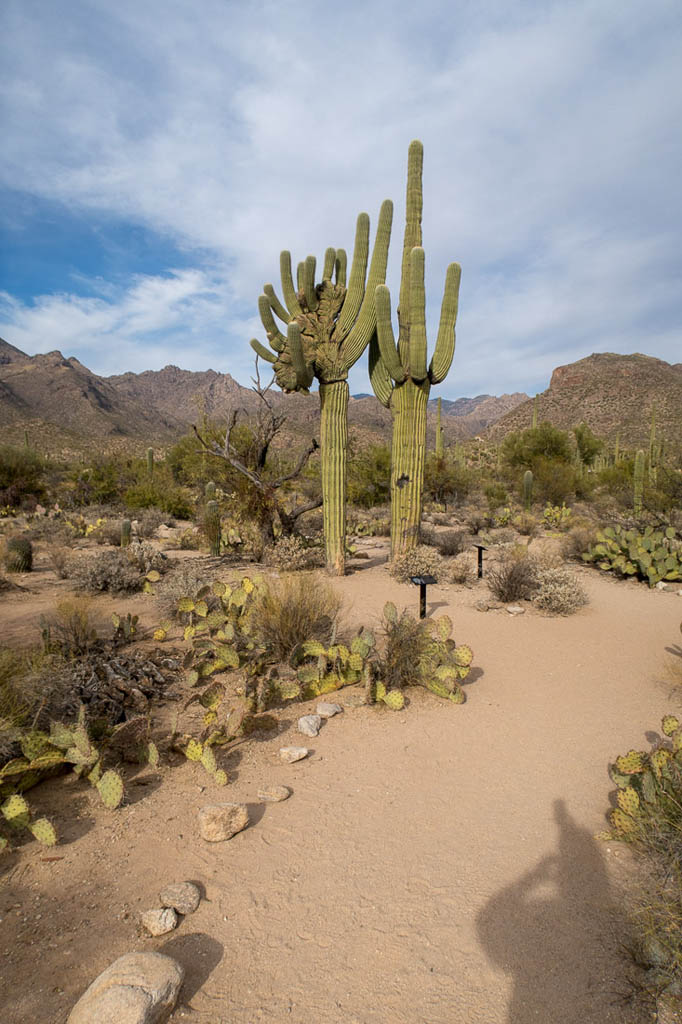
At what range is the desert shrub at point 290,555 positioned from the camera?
10375 millimetres

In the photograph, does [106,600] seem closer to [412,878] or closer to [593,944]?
[412,878]

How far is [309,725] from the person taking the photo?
4.37 meters

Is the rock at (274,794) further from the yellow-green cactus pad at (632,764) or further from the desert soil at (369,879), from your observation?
the yellow-green cactus pad at (632,764)

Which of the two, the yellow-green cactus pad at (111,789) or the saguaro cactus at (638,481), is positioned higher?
the saguaro cactus at (638,481)

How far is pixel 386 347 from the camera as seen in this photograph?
32.8ft

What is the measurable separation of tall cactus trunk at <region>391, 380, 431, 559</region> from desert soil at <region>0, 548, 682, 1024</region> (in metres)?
5.81

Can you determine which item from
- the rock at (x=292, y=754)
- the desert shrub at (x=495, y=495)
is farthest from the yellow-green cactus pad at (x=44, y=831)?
the desert shrub at (x=495, y=495)

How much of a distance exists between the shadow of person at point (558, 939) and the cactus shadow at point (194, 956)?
4.02 feet

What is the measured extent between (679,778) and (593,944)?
113cm

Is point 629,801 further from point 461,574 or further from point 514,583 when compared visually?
point 461,574

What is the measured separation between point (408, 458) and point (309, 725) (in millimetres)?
6761

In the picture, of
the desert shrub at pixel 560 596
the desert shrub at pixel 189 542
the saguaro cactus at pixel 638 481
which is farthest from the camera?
the saguaro cactus at pixel 638 481

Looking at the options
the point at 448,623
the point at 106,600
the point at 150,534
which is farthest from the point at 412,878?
the point at 150,534

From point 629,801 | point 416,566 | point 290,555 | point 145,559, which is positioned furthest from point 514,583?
point 145,559
